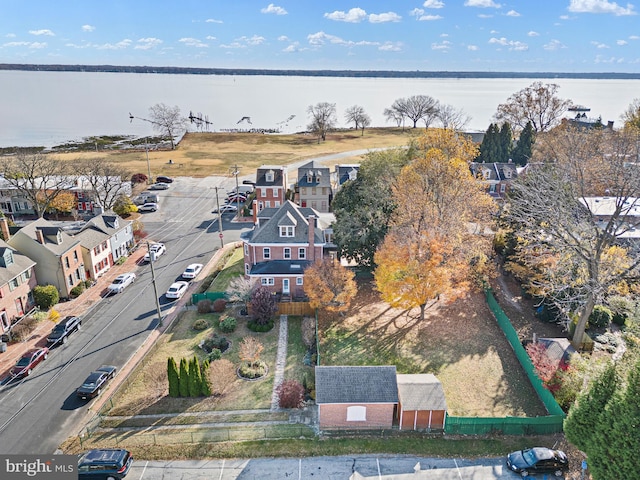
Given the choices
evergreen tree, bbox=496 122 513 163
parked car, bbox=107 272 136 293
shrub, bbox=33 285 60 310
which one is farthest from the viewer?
evergreen tree, bbox=496 122 513 163

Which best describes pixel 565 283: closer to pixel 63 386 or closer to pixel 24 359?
pixel 63 386

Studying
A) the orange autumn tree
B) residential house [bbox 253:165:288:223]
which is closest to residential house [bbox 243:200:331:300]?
the orange autumn tree

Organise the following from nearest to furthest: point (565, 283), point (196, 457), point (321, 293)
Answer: point (196, 457)
point (565, 283)
point (321, 293)

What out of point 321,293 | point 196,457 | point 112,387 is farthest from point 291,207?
point 196,457

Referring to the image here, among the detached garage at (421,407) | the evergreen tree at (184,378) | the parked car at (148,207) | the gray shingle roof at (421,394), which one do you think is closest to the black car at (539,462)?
the detached garage at (421,407)

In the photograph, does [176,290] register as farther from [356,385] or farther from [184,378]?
[356,385]

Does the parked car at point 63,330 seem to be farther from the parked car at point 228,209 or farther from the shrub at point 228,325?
the parked car at point 228,209

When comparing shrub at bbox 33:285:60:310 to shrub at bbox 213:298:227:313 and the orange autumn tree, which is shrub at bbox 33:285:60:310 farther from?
the orange autumn tree

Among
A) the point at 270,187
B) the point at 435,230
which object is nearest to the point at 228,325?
the point at 435,230
